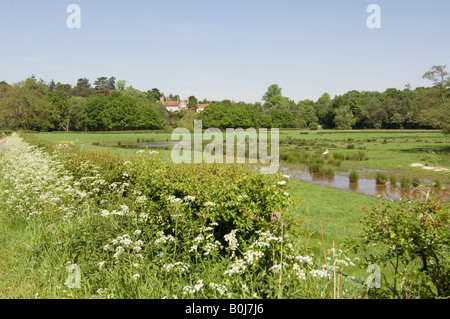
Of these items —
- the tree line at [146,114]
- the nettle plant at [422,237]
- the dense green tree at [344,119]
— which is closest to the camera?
the nettle plant at [422,237]

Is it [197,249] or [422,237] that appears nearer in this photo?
[422,237]

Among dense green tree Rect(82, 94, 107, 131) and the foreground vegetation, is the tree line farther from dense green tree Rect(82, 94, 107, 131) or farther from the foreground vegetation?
the foreground vegetation

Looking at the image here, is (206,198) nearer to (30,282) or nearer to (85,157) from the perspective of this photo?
(30,282)

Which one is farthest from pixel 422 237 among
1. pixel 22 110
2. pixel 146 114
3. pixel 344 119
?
pixel 344 119

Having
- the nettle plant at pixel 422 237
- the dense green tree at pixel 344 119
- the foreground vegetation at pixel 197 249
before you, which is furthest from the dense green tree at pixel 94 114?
the nettle plant at pixel 422 237

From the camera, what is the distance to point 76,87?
140m

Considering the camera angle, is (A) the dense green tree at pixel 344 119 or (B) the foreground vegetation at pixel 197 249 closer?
(B) the foreground vegetation at pixel 197 249

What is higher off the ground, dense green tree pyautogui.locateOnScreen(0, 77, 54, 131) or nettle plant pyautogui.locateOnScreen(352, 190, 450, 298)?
dense green tree pyautogui.locateOnScreen(0, 77, 54, 131)

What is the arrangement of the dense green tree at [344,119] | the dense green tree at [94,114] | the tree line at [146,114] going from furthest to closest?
the dense green tree at [344,119] < the dense green tree at [94,114] < the tree line at [146,114]

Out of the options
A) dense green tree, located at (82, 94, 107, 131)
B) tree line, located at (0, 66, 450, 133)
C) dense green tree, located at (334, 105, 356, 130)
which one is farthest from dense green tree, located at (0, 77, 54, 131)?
dense green tree, located at (334, 105, 356, 130)

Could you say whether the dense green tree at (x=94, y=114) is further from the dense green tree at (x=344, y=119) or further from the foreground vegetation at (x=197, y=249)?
the foreground vegetation at (x=197, y=249)

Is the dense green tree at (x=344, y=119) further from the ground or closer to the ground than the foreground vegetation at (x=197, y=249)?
further from the ground

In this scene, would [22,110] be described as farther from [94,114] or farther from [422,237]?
[422,237]
